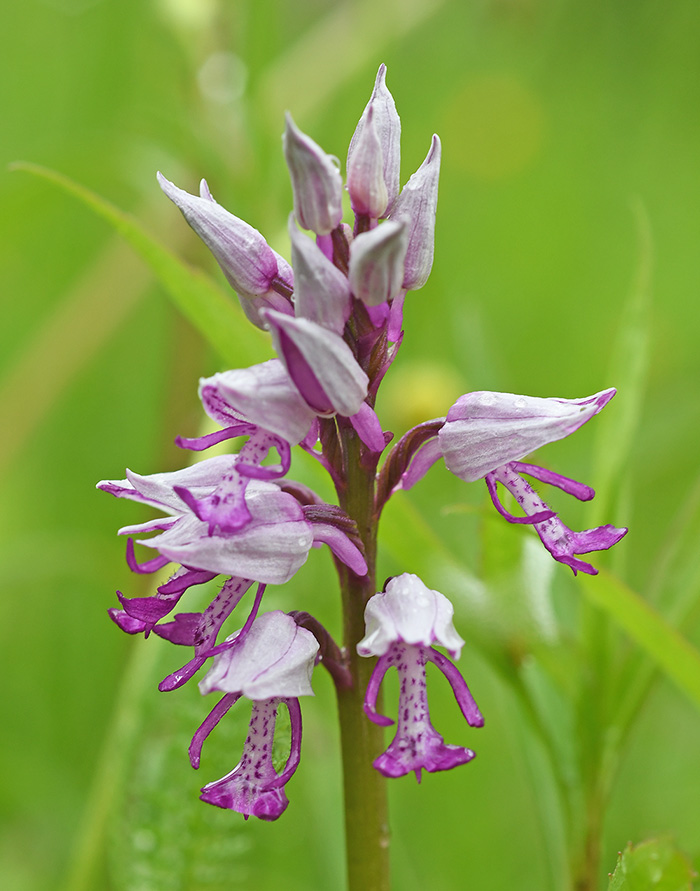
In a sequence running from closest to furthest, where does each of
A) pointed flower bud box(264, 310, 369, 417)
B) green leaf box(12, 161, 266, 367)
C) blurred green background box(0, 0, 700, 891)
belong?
pointed flower bud box(264, 310, 369, 417), green leaf box(12, 161, 266, 367), blurred green background box(0, 0, 700, 891)

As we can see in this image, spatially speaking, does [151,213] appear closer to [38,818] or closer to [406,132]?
[38,818]

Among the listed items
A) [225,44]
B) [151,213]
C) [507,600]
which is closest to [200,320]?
[507,600]

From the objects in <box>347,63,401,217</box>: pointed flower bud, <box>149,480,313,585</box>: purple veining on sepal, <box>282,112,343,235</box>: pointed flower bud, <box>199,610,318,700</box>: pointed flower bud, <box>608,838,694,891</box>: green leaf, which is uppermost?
<box>347,63,401,217</box>: pointed flower bud

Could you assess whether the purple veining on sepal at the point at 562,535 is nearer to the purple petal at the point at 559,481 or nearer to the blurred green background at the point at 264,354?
the purple petal at the point at 559,481

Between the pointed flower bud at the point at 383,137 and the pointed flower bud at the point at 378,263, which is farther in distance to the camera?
the pointed flower bud at the point at 383,137

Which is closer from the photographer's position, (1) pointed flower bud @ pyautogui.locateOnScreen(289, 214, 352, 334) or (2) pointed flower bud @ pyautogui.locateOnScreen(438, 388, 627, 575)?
(1) pointed flower bud @ pyautogui.locateOnScreen(289, 214, 352, 334)

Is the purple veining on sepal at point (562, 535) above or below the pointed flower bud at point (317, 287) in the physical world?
below

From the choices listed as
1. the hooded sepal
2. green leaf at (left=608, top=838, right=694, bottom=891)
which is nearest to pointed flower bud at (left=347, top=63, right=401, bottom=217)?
the hooded sepal

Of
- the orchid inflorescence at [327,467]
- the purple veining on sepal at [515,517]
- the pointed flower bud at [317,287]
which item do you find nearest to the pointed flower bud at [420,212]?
the orchid inflorescence at [327,467]

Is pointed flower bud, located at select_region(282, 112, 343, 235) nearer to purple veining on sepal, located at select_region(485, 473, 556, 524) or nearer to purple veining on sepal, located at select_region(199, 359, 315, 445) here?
purple veining on sepal, located at select_region(199, 359, 315, 445)
